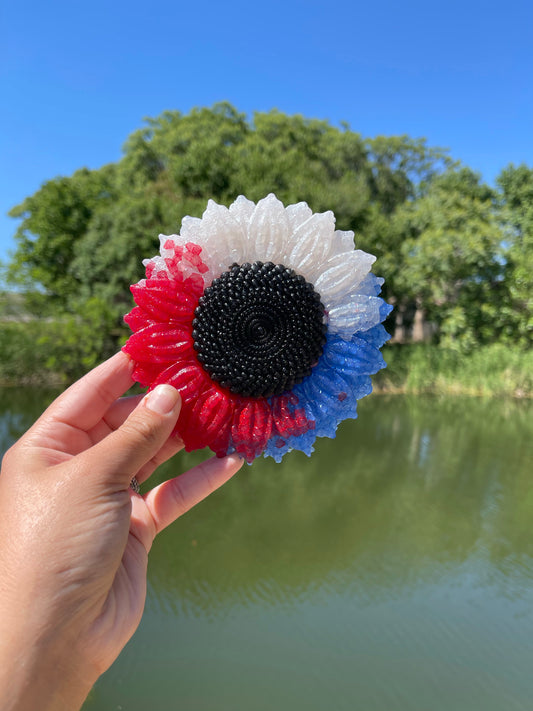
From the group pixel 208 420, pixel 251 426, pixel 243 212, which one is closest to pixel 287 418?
pixel 251 426

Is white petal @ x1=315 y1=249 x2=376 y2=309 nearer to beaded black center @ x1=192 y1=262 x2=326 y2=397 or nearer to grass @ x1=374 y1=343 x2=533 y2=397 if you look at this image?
beaded black center @ x1=192 y1=262 x2=326 y2=397

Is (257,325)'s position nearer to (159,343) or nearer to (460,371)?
(159,343)

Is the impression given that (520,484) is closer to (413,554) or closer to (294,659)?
(413,554)

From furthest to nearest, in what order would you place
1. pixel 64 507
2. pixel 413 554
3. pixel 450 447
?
pixel 450 447, pixel 413 554, pixel 64 507

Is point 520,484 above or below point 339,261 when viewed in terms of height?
A: below

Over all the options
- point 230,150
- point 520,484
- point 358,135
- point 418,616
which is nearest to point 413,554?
point 418,616

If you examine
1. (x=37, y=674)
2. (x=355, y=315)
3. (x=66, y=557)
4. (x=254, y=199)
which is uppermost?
(x=254, y=199)
